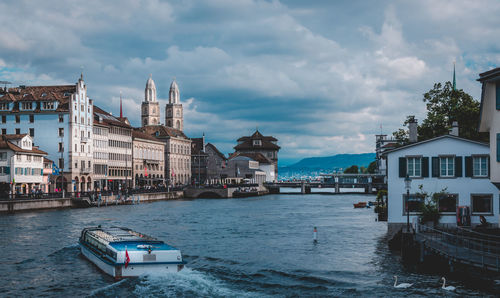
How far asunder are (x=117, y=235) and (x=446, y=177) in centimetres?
2418

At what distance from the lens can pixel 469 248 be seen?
1204 inches

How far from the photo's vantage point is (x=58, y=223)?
6569cm

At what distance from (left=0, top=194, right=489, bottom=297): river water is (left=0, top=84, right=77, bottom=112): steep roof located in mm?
57031

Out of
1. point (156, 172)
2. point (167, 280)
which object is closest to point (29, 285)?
point (167, 280)

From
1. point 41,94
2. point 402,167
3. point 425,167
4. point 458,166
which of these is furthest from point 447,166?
point 41,94

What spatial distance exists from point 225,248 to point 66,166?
81.1 metres

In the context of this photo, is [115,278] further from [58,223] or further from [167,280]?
[58,223]

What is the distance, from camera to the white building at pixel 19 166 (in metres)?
93.8

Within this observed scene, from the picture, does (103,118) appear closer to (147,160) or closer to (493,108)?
(147,160)

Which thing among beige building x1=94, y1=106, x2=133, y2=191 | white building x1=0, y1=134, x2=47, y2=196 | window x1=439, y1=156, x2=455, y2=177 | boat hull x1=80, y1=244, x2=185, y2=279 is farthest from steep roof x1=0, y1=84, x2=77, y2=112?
boat hull x1=80, y1=244, x2=185, y2=279

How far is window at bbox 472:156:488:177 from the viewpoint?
43.5 meters

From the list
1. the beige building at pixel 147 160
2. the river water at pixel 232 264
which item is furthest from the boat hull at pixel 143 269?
the beige building at pixel 147 160

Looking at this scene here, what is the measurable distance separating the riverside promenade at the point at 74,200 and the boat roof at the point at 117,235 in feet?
143

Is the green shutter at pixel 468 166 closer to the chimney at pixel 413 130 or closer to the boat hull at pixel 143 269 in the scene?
the chimney at pixel 413 130
